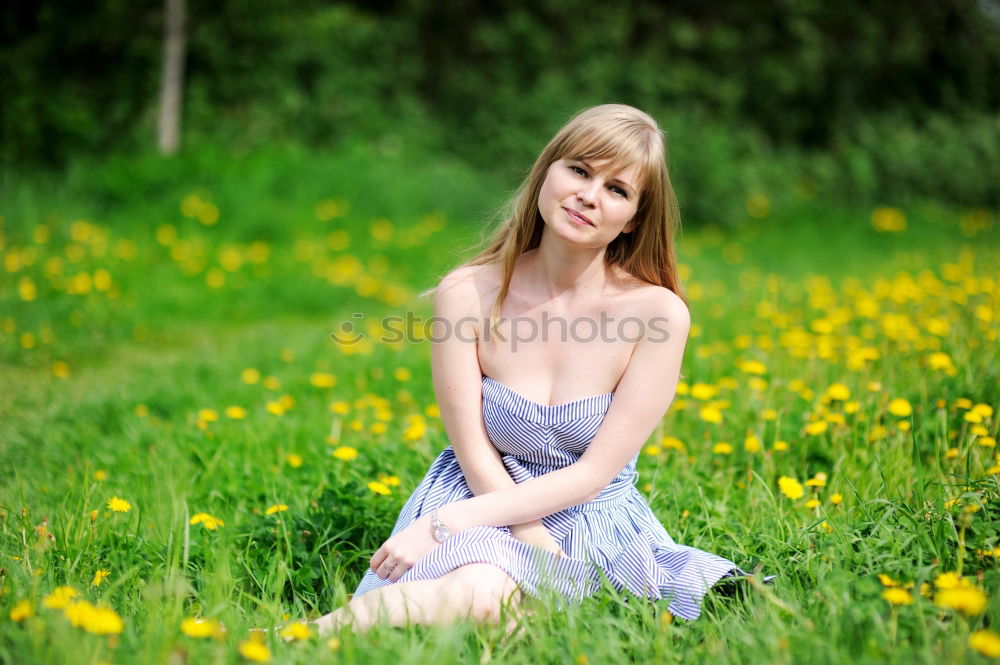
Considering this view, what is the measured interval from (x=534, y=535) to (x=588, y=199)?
804 mm

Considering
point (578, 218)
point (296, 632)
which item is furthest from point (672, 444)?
point (296, 632)

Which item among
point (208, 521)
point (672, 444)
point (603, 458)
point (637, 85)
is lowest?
point (208, 521)

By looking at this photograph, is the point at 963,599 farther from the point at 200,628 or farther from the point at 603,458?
the point at 200,628

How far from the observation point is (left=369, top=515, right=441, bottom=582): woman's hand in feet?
6.37

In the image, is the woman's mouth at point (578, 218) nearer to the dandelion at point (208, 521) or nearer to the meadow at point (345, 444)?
the meadow at point (345, 444)

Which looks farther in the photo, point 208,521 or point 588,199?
point 208,521

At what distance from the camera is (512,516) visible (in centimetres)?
200

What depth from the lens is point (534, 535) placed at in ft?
6.64

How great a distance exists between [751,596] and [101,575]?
4.99ft

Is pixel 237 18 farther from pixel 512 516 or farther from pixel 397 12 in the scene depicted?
pixel 512 516

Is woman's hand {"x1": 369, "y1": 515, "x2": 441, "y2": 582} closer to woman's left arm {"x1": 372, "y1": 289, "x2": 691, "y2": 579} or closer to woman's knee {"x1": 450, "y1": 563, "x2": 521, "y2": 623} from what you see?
woman's left arm {"x1": 372, "y1": 289, "x2": 691, "y2": 579}

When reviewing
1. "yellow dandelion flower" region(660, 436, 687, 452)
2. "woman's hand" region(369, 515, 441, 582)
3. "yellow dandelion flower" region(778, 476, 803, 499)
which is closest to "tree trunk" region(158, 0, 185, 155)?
"yellow dandelion flower" region(660, 436, 687, 452)

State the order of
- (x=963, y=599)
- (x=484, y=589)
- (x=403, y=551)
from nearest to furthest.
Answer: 1. (x=963, y=599)
2. (x=484, y=589)
3. (x=403, y=551)

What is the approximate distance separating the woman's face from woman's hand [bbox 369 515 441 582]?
778 millimetres
